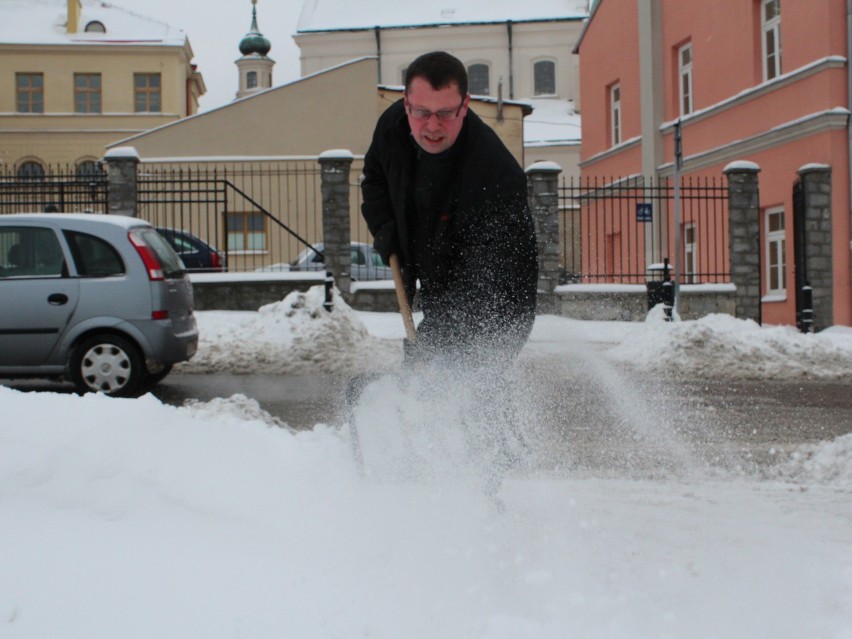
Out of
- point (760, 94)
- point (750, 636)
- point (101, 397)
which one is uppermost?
point (760, 94)

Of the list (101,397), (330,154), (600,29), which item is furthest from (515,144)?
(101,397)

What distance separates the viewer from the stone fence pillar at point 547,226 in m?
16.5

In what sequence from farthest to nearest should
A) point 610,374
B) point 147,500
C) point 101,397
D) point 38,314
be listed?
point 610,374, point 38,314, point 101,397, point 147,500

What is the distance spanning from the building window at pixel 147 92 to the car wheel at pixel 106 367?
140 feet

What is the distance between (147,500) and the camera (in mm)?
3568

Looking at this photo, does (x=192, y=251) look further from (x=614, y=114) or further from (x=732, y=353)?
(x=614, y=114)

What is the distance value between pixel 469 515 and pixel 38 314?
20.4ft

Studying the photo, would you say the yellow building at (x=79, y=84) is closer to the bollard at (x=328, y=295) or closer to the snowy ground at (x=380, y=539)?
the bollard at (x=328, y=295)

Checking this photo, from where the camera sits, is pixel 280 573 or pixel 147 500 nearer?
pixel 280 573

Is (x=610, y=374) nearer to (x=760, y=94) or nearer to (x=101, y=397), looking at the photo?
(x=101, y=397)

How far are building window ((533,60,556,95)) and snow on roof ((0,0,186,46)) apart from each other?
1870 cm

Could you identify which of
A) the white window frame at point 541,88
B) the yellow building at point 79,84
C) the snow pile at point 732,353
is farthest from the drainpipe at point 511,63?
the snow pile at point 732,353

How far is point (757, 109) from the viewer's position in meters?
18.8

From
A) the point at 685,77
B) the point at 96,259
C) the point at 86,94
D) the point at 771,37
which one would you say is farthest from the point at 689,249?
the point at 86,94
